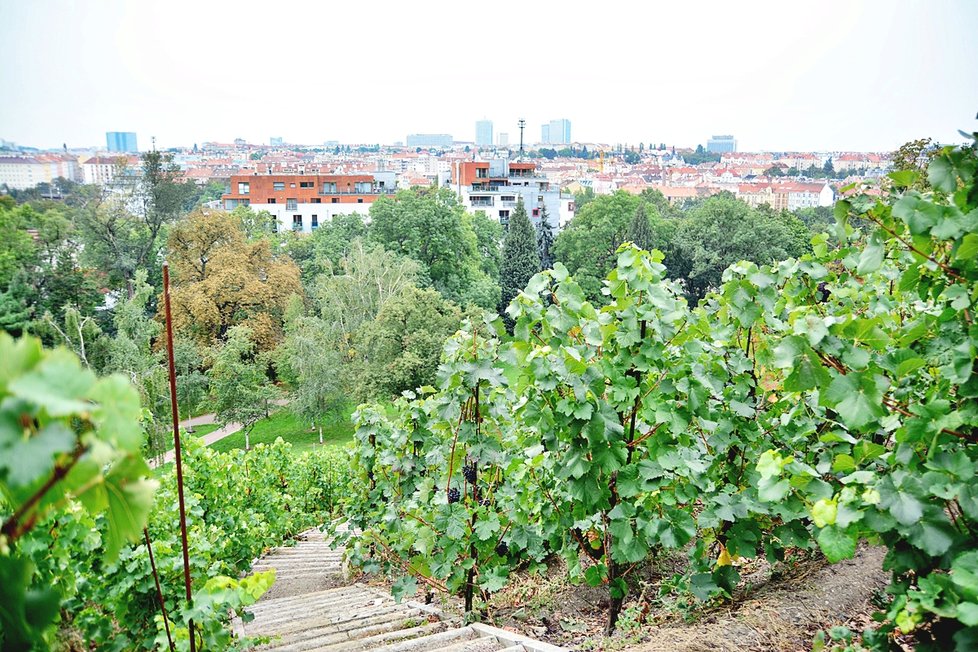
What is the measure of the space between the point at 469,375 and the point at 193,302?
2147cm

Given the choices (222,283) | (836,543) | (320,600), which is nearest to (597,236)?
(222,283)

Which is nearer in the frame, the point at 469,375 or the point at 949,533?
the point at 949,533

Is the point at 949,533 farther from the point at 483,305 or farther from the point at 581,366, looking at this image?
the point at 483,305

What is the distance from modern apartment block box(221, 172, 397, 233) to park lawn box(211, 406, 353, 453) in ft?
83.2

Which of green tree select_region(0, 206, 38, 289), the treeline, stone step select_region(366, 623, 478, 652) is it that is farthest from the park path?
stone step select_region(366, 623, 478, 652)

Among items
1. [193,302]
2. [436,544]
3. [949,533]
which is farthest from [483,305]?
[949,533]

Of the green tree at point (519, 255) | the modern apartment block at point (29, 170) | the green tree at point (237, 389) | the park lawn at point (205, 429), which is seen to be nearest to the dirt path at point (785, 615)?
the green tree at point (237, 389)

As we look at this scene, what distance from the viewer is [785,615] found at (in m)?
3.07

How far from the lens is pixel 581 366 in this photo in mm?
3104

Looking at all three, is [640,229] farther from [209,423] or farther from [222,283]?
[209,423]

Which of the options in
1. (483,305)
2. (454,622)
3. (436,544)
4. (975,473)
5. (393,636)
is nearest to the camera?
(975,473)

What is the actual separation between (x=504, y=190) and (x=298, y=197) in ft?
51.1

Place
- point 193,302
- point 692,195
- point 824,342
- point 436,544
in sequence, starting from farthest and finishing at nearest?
point 692,195 → point 193,302 → point 436,544 → point 824,342

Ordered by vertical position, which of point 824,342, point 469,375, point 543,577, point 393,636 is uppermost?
point 824,342
